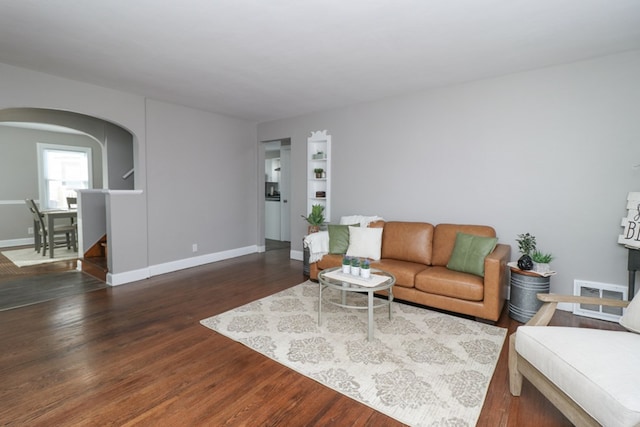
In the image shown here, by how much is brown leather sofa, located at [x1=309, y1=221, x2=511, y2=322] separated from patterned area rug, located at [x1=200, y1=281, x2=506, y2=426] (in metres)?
0.17

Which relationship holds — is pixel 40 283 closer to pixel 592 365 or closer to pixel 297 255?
pixel 297 255

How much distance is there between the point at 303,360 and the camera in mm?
2291

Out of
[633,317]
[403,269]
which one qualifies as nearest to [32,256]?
[403,269]

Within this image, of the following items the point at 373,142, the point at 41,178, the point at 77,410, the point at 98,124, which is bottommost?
the point at 77,410

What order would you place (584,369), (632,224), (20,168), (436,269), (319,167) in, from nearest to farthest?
(584,369) → (632,224) → (436,269) → (319,167) → (20,168)

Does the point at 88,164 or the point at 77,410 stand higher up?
the point at 88,164

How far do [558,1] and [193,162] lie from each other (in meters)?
4.82

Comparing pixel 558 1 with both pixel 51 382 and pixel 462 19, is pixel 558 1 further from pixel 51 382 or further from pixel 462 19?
pixel 51 382

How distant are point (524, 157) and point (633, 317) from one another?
6.56 ft

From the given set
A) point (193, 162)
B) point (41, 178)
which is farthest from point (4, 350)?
point (41, 178)

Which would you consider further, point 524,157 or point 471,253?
point 524,157

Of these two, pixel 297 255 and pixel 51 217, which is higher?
pixel 51 217

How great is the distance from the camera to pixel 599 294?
308cm

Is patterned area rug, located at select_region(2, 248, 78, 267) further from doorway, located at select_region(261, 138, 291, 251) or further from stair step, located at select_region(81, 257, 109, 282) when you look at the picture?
doorway, located at select_region(261, 138, 291, 251)
